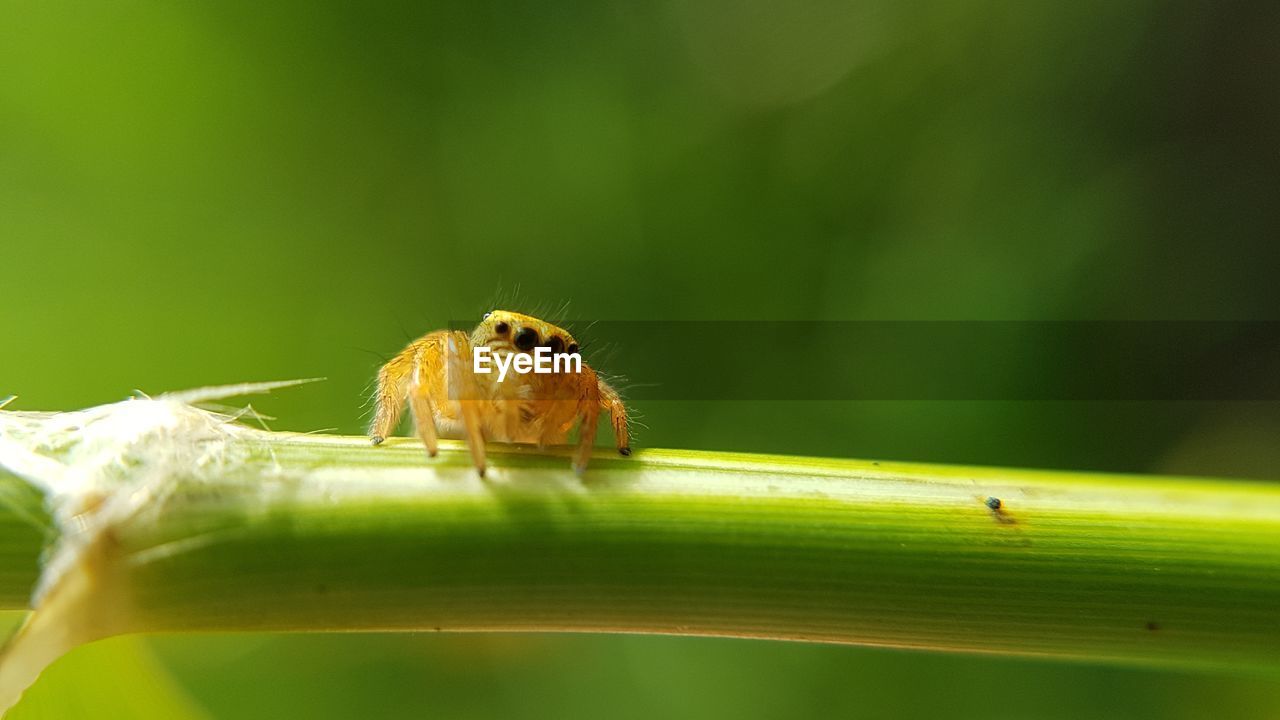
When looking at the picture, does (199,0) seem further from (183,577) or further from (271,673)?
(183,577)

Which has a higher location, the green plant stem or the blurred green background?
the blurred green background

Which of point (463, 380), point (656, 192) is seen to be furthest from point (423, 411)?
point (656, 192)

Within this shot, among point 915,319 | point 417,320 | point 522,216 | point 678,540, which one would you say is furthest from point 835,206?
point 678,540

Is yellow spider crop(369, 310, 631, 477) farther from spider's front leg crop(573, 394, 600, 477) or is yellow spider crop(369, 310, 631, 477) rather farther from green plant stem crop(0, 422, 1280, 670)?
green plant stem crop(0, 422, 1280, 670)

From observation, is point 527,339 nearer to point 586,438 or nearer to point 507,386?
point 507,386

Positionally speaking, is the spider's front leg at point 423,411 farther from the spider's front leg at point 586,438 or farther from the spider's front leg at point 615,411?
the spider's front leg at point 615,411

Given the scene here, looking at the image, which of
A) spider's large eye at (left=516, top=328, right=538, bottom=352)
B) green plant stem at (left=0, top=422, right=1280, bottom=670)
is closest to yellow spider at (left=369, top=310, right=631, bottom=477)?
spider's large eye at (left=516, top=328, right=538, bottom=352)
